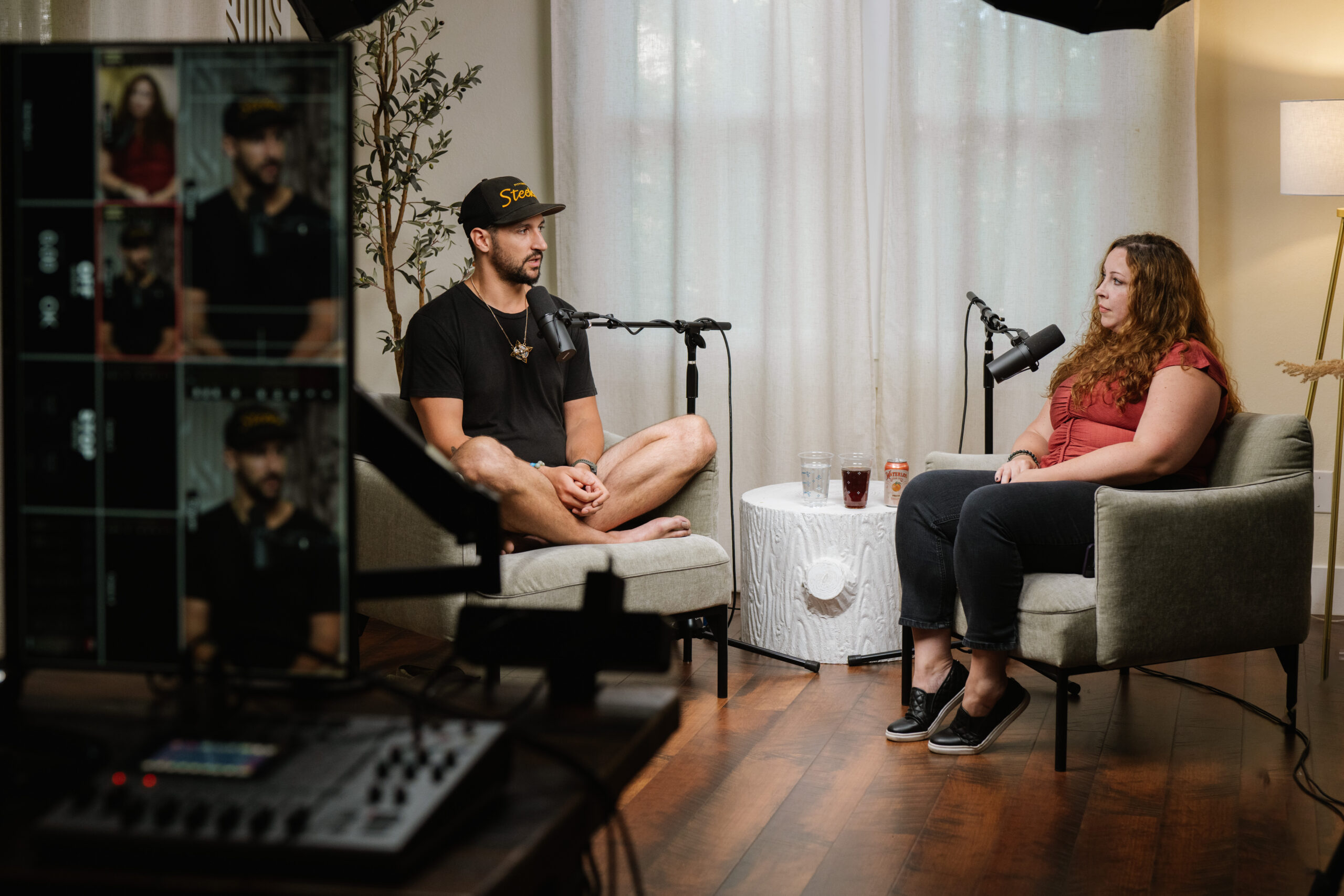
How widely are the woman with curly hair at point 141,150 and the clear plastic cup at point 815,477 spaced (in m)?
2.37

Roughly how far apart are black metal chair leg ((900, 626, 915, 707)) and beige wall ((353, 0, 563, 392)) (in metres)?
2.15

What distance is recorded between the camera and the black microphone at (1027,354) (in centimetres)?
282

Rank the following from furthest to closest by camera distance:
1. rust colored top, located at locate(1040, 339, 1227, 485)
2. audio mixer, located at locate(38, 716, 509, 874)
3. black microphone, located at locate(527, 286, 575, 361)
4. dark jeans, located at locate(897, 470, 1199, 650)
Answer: black microphone, located at locate(527, 286, 575, 361), rust colored top, located at locate(1040, 339, 1227, 485), dark jeans, located at locate(897, 470, 1199, 650), audio mixer, located at locate(38, 716, 509, 874)

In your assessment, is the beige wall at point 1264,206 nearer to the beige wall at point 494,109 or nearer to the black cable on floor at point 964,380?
the black cable on floor at point 964,380

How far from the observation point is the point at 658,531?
2795 mm

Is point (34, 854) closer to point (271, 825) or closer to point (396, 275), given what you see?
point (271, 825)

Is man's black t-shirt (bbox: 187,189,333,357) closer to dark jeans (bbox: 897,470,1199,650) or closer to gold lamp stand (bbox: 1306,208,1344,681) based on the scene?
dark jeans (bbox: 897,470,1199,650)

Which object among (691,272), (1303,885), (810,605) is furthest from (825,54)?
(1303,885)

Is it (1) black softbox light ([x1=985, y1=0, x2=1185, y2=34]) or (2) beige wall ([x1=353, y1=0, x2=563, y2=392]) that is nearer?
(1) black softbox light ([x1=985, y1=0, x2=1185, y2=34])

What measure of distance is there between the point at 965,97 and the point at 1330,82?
114 centimetres

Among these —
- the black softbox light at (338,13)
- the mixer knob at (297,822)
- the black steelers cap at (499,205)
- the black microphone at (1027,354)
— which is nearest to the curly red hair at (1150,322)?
the black microphone at (1027,354)

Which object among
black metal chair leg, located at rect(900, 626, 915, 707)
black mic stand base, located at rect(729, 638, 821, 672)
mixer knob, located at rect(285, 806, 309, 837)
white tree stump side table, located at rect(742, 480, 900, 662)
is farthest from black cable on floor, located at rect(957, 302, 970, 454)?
mixer knob, located at rect(285, 806, 309, 837)

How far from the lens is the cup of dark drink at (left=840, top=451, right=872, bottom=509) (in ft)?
9.86

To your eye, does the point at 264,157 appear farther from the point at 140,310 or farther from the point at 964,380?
the point at 964,380
